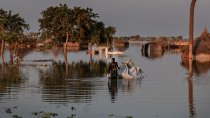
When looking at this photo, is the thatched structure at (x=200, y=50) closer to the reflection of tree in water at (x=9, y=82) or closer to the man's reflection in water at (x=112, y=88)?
the reflection of tree in water at (x=9, y=82)

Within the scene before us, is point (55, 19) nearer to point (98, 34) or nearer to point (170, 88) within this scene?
point (98, 34)

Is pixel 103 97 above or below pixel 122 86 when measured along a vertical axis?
below

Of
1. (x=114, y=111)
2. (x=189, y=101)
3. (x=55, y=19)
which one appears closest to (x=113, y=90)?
(x=189, y=101)

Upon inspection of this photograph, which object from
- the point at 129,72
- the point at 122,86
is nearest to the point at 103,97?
the point at 122,86

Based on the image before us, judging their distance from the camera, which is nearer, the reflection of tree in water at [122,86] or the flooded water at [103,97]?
the flooded water at [103,97]

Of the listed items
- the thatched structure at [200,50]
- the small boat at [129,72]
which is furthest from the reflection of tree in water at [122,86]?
the thatched structure at [200,50]

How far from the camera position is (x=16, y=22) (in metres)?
62.7

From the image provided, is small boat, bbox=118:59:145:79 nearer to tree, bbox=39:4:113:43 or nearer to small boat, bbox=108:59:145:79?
small boat, bbox=108:59:145:79

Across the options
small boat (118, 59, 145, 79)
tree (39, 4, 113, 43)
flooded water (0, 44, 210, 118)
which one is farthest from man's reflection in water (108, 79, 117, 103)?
tree (39, 4, 113, 43)

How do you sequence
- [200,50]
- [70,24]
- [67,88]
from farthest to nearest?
1. [70,24]
2. [200,50]
3. [67,88]

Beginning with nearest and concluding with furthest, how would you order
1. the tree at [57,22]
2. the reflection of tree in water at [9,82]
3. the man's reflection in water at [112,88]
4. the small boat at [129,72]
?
the man's reflection in water at [112,88] → the reflection of tree in water at [9,82] → the small boat at [129,72] → the tree at [57,22]

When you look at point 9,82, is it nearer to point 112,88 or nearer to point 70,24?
point 112,88

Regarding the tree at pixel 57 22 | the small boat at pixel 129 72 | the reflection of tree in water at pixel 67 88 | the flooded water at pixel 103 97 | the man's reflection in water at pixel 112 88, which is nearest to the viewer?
the flooded water at pixel 103 97

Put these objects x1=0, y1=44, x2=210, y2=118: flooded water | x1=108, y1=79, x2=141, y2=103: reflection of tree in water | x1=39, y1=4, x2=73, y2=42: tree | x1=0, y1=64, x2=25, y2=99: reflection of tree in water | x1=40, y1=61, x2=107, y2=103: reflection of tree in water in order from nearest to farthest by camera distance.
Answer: x1=0, y1=44, x2=210, y2=118: flooded water, x1=40, y1=61, x2=107, y2=103: reflection of tree in water, x1=108, y1=79, x2=141, y2=103: reflection of tree in water, x1=0, y1=64, x2=25, y2=99: reflection of tree in water, x1=39, y1=4, x2=73, y2=42: tree
